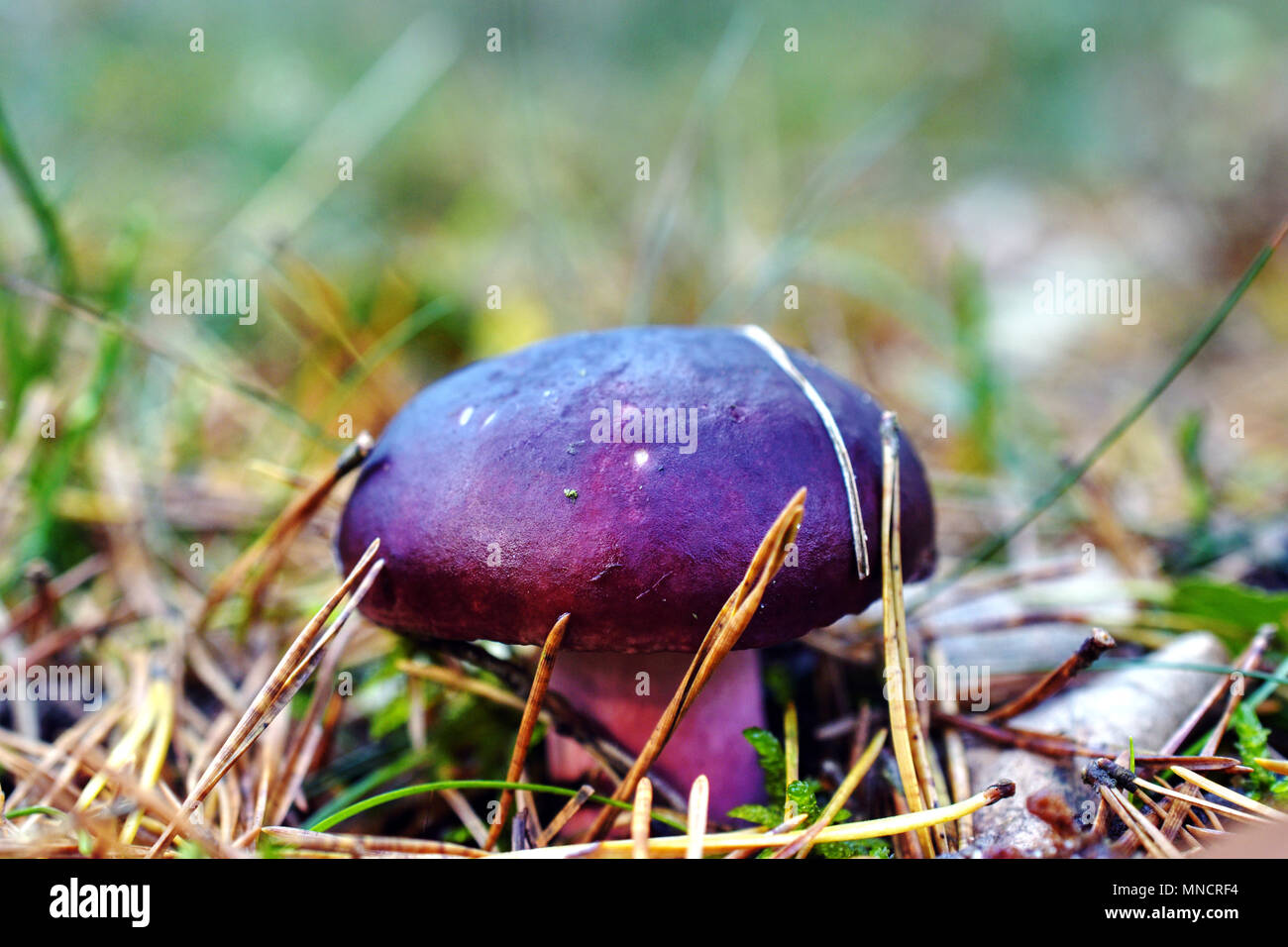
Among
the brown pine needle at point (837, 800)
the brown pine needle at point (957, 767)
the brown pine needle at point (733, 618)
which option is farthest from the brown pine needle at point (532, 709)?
the brown pine needle at point (957, 767)

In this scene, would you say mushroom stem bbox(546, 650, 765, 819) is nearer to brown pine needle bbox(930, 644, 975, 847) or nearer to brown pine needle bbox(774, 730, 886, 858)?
brown pine needle bbox(774, 730, 886, 858)

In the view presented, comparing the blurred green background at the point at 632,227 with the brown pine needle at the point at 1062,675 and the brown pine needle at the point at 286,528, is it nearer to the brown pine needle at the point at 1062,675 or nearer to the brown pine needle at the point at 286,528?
the brown pine needle at the point at 286,528

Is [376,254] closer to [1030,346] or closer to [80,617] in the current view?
[80,617]

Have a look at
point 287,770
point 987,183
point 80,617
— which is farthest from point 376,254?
point 987,183

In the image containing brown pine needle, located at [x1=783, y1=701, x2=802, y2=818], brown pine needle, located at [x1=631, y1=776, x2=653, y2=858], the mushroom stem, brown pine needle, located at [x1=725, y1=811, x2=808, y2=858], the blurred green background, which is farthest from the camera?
the blurred green background

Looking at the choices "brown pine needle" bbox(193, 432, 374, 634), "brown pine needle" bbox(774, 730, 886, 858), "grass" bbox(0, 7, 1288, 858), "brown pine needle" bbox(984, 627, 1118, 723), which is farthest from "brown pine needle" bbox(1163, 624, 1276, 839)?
"brown pine needle" bbox(193, 432, 374, 634)

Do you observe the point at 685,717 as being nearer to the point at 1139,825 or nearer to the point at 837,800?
the point at 837,800
